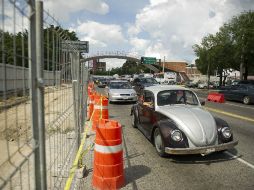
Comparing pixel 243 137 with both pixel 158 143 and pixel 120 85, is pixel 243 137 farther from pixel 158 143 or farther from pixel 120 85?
pixel 120 85

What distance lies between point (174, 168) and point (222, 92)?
20019 mm

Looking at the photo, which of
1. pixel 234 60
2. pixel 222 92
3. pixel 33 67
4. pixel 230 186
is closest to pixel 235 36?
pixel 234 60

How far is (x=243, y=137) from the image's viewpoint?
10.1 meters

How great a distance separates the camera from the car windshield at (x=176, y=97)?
905 cm

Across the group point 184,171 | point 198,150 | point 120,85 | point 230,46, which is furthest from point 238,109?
point 230,46

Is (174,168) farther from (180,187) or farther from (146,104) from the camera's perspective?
(146,104)

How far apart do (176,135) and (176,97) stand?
2.17 m

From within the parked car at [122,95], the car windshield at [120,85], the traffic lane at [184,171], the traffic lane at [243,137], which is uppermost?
the car windshield at [120,85]

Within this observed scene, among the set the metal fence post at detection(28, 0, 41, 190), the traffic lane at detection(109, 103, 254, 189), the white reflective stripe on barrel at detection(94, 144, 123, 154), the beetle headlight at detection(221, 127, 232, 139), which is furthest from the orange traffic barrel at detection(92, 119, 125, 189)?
the beetle headlight at detection(221, 127, 232, 139)

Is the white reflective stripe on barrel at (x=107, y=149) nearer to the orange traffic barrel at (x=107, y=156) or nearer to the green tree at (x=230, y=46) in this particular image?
the orange traffic barrel at (x=107, y=156)

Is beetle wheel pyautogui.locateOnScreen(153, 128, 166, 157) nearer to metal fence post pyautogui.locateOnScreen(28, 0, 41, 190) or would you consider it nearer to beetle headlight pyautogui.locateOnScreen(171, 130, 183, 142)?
beetle headlight pyautogui.locateOnScreen(171, 130, 183, 142)

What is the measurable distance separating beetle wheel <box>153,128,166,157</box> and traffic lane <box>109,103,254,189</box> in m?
0.16

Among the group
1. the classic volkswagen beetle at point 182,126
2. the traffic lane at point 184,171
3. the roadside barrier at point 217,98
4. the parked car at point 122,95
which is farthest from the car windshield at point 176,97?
the roadside barrier at point 217,98

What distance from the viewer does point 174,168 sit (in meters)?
6.93
